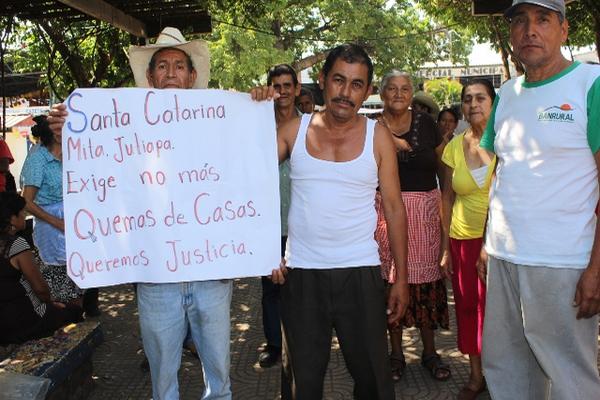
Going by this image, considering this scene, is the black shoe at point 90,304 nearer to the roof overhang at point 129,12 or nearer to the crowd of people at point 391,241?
the roof overhang at point 129,12

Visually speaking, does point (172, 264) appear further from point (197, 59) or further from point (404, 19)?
point (404, 19)

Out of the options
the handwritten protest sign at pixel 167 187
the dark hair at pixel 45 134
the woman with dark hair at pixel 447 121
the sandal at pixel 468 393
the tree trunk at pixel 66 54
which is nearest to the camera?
the handwritten protest sign at pixel 167 187

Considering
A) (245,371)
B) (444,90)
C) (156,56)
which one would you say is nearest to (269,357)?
(245,371)

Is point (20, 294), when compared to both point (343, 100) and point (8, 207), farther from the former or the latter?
point (343, 100)

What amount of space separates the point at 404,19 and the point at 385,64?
244 centimetres

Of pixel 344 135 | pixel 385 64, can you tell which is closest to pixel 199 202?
pixel 344 135

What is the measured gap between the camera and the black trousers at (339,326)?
2613mm

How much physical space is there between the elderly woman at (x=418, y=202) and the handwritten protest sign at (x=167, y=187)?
4.02 ft

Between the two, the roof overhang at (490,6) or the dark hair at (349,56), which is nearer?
the dark hair at (349,56)

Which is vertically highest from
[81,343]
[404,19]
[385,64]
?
[404,19]

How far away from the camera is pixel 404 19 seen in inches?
1074

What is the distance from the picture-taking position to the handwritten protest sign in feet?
8.33

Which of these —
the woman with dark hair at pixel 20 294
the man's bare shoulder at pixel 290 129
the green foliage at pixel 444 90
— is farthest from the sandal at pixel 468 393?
the green foliage at pixel 444 90

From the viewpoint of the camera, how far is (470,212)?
135 inches
